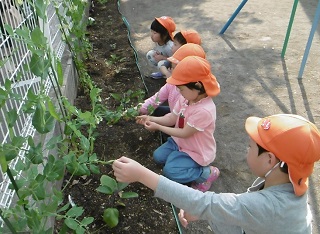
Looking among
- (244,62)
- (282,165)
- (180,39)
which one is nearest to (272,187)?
(282,165)

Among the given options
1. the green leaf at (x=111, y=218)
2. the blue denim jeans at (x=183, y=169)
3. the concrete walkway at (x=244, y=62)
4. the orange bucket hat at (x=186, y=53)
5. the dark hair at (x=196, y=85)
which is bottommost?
the concrete walkway at (x=244, y=62)

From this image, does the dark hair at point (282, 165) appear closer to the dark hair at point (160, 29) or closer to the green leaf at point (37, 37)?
the green leaf at point (37, 37)

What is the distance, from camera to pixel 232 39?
4.83 metres

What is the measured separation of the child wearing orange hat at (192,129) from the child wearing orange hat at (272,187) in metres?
0.83

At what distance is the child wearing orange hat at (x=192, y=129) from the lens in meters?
2.32

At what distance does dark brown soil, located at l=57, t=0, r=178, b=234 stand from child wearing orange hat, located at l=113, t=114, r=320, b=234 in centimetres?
67

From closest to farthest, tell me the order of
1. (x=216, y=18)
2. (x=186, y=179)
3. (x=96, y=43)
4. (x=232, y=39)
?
(x=186, y=179), (x=96, y=43), (x=232, y=39), (x=216, y=18)

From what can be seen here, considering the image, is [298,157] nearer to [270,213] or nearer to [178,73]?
[270,213]

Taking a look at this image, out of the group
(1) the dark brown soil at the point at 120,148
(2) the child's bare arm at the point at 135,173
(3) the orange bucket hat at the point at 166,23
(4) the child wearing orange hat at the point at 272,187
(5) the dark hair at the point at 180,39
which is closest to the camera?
(4) the child wearing orange hat at the point at 272,187

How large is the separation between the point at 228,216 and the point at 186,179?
1.02 meters

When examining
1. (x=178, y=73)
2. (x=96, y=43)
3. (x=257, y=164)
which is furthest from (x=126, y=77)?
(x=257, y=164)

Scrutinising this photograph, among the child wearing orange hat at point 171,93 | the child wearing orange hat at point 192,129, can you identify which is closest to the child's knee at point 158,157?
the child wearing orange hat at point 192,129

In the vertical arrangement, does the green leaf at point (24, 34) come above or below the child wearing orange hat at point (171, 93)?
above

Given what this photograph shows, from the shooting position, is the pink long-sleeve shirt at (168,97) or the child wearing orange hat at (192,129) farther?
the pink long-sleeve shirt at (168,97)
